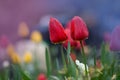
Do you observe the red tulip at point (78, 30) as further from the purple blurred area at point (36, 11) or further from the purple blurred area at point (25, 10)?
the purple blurred area at point (25, 10)

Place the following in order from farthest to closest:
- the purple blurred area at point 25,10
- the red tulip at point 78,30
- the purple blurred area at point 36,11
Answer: the purple blurred area at point 25,10
the purple blurred area at point 36,11
the red tulip at point 78,30

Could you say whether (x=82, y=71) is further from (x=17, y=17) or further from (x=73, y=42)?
(x=17, y=17)

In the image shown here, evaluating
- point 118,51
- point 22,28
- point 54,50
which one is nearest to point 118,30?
point 118,51

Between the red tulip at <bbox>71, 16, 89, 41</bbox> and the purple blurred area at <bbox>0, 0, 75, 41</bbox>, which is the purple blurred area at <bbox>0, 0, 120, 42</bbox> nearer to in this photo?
the purple blurred area at <bbox>0, 0, 75, 41</bbox>

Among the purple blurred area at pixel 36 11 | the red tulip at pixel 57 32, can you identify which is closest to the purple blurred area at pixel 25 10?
the purple blurred area at pixel 36 11

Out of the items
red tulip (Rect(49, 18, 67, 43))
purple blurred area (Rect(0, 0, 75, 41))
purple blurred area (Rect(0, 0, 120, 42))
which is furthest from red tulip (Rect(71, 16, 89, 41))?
purple blurred area (Rect(0, 0, 75, 41))

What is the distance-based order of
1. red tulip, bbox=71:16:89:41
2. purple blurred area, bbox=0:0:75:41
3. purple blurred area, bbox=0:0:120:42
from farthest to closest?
purple blurred area, bbox=0:0:75:41 → purple blurred area, bbox=0:0:120:42 → red tulip, bbox=71:16:89:41

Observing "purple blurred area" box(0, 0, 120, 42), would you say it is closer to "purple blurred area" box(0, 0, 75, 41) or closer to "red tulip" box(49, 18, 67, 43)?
"purple blurred area" box(0, 0, 75, 41)

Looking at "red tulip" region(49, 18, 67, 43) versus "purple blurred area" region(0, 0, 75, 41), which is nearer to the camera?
"red tulip" region(49, 18, 67, 43)

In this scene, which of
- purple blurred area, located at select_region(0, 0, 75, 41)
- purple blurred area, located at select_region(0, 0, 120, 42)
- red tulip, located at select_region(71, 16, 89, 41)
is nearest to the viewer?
red tulip, located at select_region(71, 16, 89, 41)

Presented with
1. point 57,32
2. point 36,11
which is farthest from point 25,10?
point 57,32

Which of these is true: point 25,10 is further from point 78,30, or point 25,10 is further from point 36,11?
point 78,30
